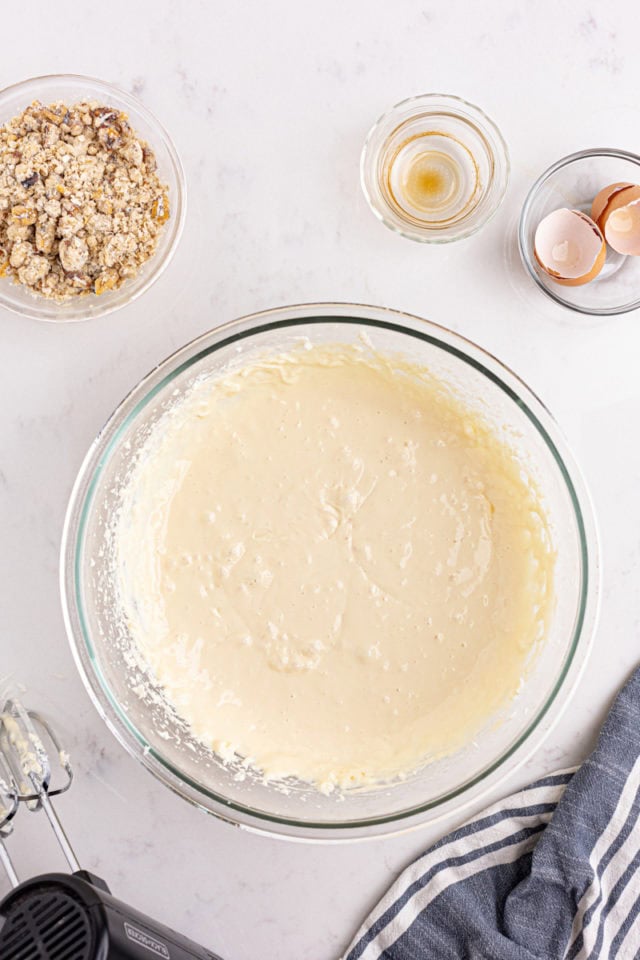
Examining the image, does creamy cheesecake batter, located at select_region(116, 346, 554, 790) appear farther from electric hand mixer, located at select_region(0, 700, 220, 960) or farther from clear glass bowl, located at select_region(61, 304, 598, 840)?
electric hand mixer, located at select_region(0, 700, 220, 960)

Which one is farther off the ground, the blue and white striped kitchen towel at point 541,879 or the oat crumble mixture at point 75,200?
the oat crumble mixture at point 75,200

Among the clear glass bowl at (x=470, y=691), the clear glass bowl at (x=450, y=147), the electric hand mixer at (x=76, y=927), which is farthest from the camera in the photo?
the clear glass bowl at (x=450, y=147)

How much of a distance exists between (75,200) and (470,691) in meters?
0.99

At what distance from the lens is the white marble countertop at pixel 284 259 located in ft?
4.89

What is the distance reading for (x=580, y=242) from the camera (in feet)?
4.82

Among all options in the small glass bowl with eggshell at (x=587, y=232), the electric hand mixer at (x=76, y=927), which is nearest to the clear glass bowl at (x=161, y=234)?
the small glass bowl with eggshell at (x=587, y=232)

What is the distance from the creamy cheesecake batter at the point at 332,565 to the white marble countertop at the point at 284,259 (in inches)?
5.5

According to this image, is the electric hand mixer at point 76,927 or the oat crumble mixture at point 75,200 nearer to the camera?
the electric hand mixer at point 76,927

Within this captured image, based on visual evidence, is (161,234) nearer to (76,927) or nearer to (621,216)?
(621,216)

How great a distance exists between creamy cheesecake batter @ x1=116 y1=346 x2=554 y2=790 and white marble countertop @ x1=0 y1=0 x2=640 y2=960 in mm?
139

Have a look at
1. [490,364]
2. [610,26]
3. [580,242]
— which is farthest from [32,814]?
[610,26]

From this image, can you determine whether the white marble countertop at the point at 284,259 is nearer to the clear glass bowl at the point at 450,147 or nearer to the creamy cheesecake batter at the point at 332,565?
the clear glass bowl at the point at 450,147

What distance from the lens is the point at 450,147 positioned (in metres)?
1.52

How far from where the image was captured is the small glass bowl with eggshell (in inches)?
57.5
